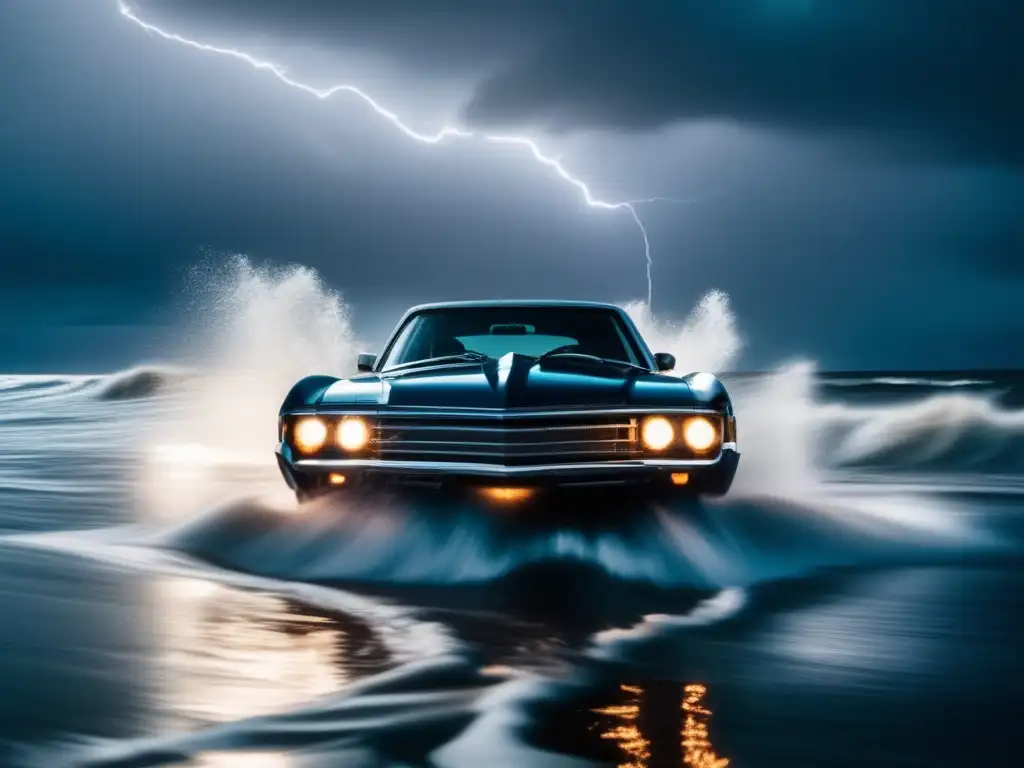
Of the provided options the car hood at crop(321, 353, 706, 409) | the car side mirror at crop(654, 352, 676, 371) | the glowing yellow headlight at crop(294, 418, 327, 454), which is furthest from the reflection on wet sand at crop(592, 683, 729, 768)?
the car side mirror at crop(654, 352, 676, 371)

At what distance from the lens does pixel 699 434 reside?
644 cm

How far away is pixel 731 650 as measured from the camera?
4.66 meters

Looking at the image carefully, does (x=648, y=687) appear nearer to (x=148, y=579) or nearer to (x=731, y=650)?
(x=731, y=650)

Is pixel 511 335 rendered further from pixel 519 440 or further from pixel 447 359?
pixel 519 440

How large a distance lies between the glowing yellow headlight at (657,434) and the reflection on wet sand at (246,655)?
169cm

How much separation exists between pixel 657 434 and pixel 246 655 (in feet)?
7.91

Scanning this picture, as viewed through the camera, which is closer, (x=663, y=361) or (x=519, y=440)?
(x=519, y=440)

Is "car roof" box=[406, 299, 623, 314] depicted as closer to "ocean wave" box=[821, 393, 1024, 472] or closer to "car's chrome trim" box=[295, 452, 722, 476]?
"car's chrome trim" box=[295, 452, 722, 476]

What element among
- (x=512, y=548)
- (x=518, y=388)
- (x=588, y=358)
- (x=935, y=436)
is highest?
(x=935, y=436)

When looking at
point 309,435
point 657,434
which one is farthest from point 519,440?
point 309,435

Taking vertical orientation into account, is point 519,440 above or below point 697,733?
above

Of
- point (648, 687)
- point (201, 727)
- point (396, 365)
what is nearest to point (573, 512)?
point (396, 365)

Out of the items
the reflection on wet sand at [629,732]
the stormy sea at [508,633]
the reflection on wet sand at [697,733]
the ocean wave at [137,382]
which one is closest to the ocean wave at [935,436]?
the stormy sea at [508,633]

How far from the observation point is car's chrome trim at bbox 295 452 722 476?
618 centimetres
